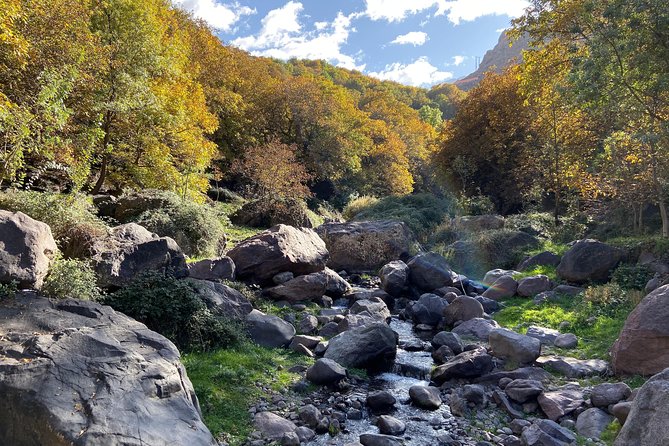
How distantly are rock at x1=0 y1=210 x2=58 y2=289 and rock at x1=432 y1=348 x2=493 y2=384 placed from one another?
283 inches

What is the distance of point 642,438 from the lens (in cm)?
534

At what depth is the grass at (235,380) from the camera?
6.75 meters

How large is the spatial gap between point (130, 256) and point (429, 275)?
9.75 meters

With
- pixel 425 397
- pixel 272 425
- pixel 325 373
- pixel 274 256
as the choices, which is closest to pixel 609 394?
pixel 425 397

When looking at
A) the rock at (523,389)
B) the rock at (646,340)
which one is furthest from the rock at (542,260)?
the rock at (523,389)

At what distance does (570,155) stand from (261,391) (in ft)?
56.2

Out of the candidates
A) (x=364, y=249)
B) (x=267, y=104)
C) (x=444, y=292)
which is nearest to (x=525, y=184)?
(x=364, y=249)

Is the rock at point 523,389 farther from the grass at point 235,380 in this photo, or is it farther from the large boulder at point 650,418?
the grass at point 235,380

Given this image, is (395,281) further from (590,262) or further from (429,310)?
(590,262)

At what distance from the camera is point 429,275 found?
1589 cm

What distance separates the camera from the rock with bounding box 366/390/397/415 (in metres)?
7.80

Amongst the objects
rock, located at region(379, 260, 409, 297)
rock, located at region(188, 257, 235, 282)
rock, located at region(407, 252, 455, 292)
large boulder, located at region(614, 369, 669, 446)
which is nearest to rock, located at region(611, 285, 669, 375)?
large boulder, located at region(614, 369, 669, 446)

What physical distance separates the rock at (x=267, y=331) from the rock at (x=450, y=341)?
10.8ft

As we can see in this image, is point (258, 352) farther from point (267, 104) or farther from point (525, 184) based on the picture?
point (267, 104)
